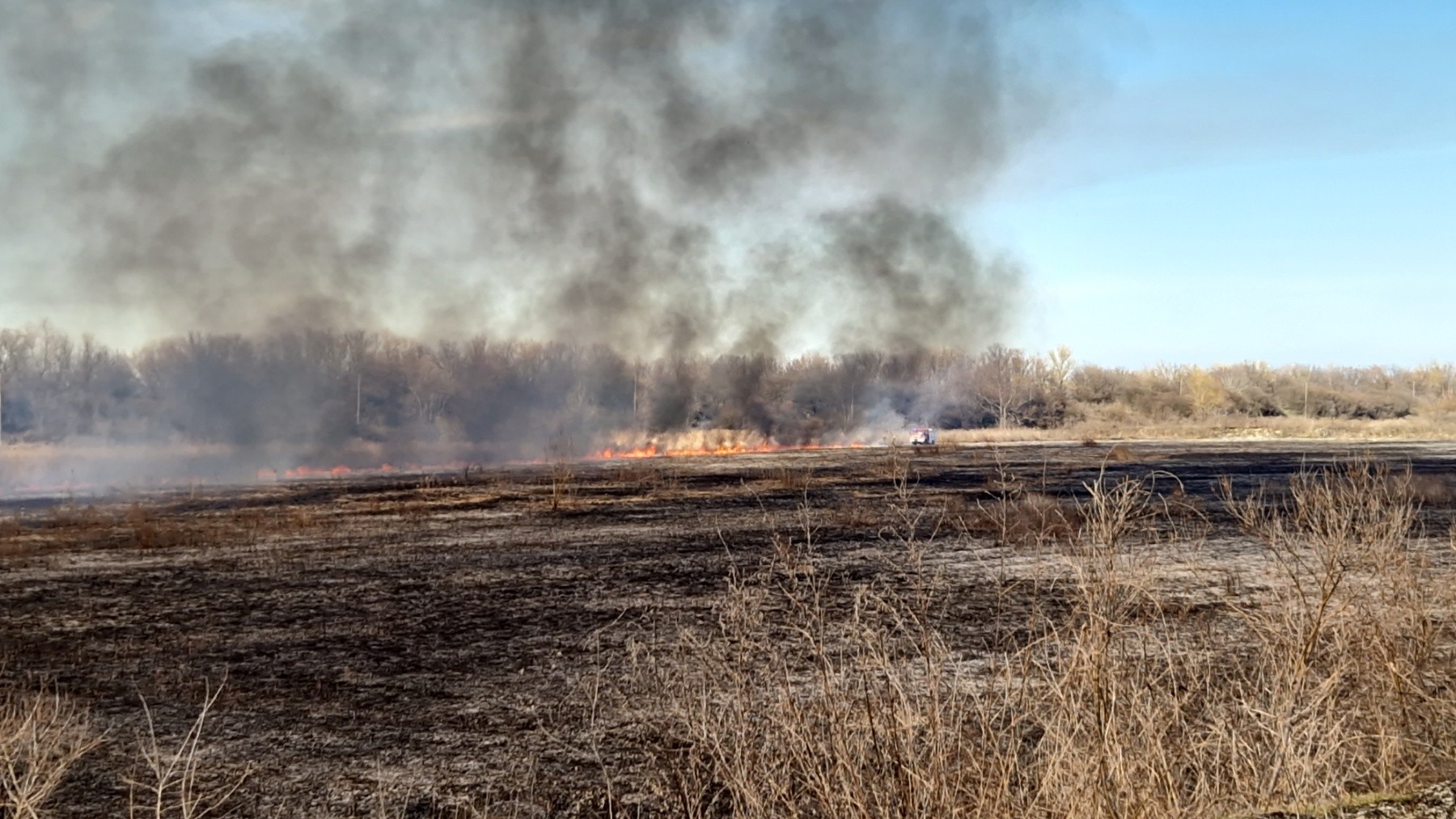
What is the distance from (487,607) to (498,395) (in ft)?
185

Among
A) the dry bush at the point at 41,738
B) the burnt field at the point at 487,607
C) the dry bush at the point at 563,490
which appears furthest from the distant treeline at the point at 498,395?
the dry bush at the point at 41,738

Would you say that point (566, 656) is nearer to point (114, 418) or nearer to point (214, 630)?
point (214, 630)

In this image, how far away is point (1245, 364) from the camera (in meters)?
146

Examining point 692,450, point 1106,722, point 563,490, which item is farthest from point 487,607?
point 692,450

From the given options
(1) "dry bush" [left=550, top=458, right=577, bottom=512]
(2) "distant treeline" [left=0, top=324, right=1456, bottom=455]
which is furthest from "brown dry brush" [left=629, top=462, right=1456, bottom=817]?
(2) "distant treeline" [left=0, top=324, right=1456, bottom=455]

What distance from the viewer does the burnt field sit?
764cm

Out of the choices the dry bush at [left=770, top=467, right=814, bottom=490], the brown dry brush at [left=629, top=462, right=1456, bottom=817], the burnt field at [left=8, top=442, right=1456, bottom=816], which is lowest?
the burnt field at [left=8, top=442, right=1456, bottom=816]

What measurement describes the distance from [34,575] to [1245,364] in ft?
502

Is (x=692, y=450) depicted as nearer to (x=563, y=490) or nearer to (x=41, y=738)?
(x=563, y=490)

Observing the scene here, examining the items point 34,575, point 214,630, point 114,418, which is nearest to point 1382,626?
point 214,630

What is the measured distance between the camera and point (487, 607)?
14922 millimetres

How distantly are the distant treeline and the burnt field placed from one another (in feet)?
82.1

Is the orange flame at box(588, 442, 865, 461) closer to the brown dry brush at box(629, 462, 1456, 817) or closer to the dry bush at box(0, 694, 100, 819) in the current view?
the dry bush at box(0, 694, 100, 819)

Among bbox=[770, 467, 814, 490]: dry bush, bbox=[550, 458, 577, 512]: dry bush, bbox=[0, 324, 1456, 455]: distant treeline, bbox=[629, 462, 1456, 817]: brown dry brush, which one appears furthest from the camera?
bbox=[0, 324, 1456, 455]: distant treeline
